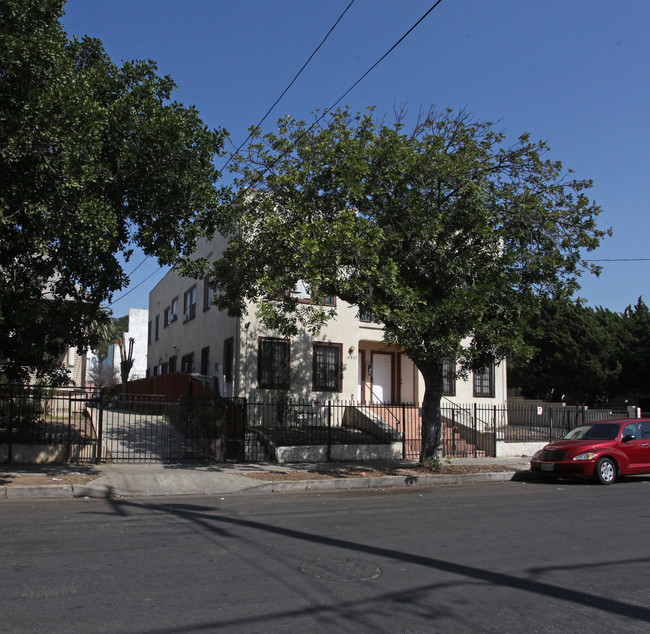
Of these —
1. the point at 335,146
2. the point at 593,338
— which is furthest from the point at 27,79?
the point at 593,338

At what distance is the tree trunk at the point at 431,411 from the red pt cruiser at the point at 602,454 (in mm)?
2471

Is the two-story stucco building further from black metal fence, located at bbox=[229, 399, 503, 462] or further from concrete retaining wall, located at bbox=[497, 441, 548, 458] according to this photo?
concrete retaining wall, located at bbox=[497, 441, 548, 458]

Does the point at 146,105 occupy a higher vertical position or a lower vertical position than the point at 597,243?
higher

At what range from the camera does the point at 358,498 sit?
11789 mm

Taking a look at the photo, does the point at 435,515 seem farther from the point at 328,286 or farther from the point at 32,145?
the point at 32,145

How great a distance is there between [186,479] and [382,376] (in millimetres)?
12253

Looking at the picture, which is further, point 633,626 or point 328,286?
point 328,286

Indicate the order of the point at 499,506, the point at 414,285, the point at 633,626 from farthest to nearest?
the point at 414,285
the point at 499,506
the point at 633,626

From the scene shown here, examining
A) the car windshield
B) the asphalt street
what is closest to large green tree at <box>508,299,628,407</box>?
the car windshield

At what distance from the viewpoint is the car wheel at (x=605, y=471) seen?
1374 cm

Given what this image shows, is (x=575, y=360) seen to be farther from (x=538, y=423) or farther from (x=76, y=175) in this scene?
(x=76, y=175)

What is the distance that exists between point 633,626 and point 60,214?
29.9 ft

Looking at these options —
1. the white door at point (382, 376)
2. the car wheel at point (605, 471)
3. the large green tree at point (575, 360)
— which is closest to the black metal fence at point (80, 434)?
the white door at point (382, 376)

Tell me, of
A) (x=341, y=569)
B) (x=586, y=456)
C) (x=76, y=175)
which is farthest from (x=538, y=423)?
(x=76, y=175)
